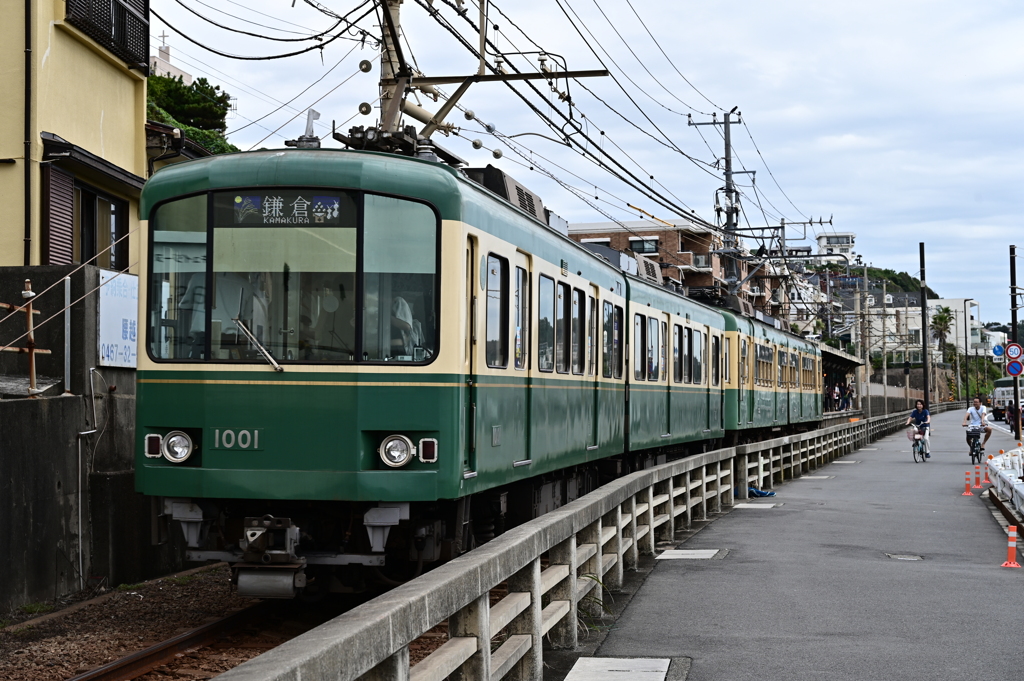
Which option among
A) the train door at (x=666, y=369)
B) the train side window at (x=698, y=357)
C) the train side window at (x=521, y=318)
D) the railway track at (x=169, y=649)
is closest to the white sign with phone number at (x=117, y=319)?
the railway track at (x=169, y=649)

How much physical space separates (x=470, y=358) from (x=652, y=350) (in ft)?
29.3

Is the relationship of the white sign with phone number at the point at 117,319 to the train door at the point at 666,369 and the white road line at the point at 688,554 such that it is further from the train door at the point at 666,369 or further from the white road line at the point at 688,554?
the train door at the point at 666,369

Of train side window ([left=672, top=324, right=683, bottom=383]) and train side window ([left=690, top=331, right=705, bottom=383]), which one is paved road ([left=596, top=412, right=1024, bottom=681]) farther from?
train side window ([left=690, top=331, right=705, bottom=383])

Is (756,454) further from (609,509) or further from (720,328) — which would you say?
(609,509)

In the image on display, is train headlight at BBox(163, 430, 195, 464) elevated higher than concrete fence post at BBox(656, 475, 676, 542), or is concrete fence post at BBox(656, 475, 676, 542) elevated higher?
train headlight at BBox(163, 430, 195, 464)

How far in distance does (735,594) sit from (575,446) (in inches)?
124

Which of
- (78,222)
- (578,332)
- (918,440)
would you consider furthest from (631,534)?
(918,440)

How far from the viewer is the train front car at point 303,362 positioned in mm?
8266

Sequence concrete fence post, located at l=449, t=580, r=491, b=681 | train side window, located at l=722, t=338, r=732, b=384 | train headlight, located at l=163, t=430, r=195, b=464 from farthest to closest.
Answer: train side window, located at l=722, t=338, r=732, b=384 < train headlight, located at l=163, t=430, r=195, b=464 < concrete fence post, located at l=449, t=580, r=491, b=681

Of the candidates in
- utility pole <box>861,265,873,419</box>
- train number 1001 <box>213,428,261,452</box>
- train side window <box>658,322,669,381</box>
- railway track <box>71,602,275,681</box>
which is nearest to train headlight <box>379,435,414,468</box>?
train number 1001 <box>213,428,261,452</box>

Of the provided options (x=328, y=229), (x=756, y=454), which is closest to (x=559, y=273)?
(x=328, y=229)

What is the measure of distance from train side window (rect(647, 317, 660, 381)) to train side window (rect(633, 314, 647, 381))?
26 centimetres

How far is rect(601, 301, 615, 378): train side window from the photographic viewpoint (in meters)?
14.1

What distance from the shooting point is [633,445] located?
16156 mm
